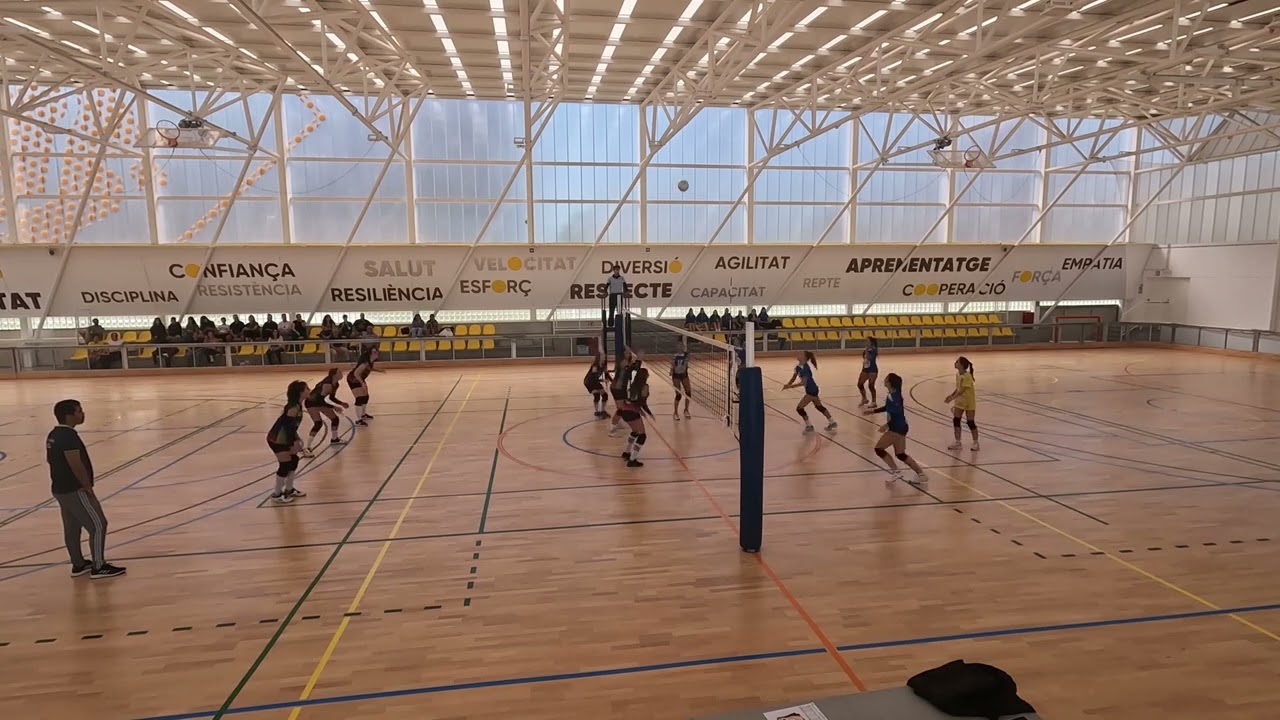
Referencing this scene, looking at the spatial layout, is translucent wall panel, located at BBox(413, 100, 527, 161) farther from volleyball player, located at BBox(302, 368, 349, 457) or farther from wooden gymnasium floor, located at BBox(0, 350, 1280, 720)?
volleyball player, located at BBox(302, 368, 349, 457)

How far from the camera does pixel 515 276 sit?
24.1m

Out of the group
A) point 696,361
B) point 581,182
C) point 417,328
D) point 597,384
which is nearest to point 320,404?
point 597,384

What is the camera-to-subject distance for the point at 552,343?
78.2ft

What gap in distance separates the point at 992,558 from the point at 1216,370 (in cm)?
1919

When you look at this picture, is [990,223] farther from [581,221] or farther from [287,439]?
[287,439]

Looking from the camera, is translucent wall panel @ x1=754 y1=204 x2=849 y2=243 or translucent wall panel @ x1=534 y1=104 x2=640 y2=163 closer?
translucent wall panel @ x1=534 y1=104 x2=640 y2=163

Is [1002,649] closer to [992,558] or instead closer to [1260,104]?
[992,558]

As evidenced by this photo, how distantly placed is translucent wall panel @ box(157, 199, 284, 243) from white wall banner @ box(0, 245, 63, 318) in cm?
292

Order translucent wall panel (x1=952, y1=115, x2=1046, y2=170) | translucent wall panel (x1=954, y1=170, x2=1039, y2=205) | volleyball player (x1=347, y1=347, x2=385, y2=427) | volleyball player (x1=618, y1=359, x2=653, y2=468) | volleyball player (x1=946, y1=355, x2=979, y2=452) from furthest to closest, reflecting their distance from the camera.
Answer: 1. translucent wall panel (x1=954, y1=170, x2=1039, y2=205)
2. translucent wall panel (x1=952, y1=115, x2=1046, y2=170)
3. volleyball player (x1=347, y1=347, x2=385, y2=427)
4. volleyball player (x1=946, y1=355, x2=979, y2=452)
5. volleyball player (x1=618, y1=359, x2=653, y2=468)

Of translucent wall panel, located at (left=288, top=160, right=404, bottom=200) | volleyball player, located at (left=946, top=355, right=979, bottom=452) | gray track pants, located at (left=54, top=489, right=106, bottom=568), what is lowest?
gray track pants, located at (left=54, top=489, right=106, bottom=568)

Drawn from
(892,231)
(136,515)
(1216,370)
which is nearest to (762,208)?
(892,231)

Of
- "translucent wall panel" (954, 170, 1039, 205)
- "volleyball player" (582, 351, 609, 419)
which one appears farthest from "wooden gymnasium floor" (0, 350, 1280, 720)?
"translucent wall panel" (954, 170, 1039, 205)

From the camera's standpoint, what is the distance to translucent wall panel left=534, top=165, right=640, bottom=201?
24.2 m

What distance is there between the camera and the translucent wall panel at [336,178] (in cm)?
2292
